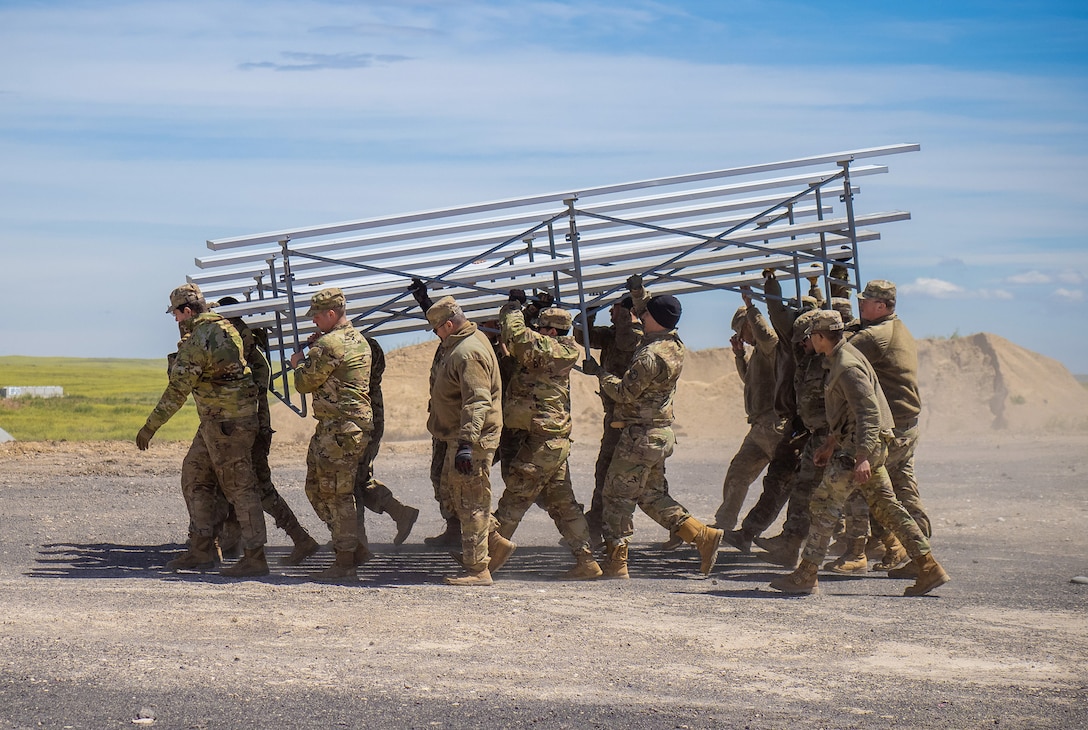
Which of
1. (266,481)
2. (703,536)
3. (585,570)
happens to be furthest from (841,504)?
(266,481)

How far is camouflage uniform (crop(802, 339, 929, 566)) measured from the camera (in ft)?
27.2

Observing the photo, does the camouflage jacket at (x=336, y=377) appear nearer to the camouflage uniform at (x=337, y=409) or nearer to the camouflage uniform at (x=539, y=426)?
the camouflage uniform at (x=337, y=409)

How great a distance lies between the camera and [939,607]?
8188 millimetres

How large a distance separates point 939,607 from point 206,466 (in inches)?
218

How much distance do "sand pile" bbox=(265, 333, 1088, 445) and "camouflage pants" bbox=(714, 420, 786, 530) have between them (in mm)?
14819

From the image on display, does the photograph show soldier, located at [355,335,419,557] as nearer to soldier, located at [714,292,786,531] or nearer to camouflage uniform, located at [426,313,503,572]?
camouflage uniform, located at [426,313,503,572]

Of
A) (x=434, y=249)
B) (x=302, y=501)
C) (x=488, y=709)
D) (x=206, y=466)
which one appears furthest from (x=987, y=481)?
(x=488, y=709)

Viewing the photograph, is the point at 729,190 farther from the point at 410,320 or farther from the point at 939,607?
the point at 939,607

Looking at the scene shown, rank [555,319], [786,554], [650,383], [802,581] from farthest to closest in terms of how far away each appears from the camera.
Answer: [786,554], [555,319], [650,383], [802,581]

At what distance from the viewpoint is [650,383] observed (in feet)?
29.7

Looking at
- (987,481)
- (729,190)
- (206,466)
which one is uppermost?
(729,190)

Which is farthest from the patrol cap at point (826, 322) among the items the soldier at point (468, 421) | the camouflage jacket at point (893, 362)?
the soldier at point (468, 421)

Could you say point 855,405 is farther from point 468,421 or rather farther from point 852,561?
point 468,421

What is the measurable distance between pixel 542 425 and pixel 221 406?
2440 mm
